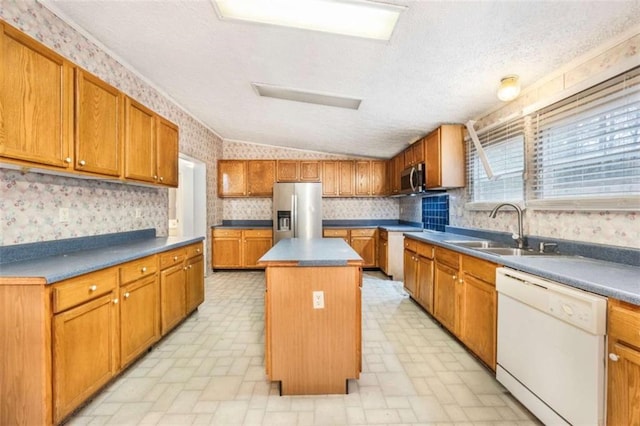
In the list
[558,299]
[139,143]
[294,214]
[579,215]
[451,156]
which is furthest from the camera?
[294,214]

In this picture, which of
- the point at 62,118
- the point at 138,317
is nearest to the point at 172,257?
the point at 138,317

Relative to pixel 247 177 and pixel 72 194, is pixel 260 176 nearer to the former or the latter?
pixel 247 177

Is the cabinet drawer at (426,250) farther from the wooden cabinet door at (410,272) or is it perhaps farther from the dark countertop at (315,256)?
the dark countertop at (315,256)

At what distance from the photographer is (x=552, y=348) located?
139cm

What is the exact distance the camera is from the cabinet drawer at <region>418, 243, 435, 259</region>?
9.41 feet

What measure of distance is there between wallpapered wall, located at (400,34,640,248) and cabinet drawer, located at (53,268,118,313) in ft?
10.0

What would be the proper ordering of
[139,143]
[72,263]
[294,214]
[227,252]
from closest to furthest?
[72,263] < [139,143] < [294,214] < [227,252]

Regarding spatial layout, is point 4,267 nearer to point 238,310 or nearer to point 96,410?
point 96,410

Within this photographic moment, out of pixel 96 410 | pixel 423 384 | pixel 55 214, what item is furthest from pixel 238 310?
pixel 423 384

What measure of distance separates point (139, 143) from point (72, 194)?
2.08ft

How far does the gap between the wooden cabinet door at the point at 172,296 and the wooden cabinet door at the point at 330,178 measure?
3.20 m

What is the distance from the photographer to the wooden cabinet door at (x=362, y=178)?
5418 mm

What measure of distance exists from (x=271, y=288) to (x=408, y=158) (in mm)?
3251

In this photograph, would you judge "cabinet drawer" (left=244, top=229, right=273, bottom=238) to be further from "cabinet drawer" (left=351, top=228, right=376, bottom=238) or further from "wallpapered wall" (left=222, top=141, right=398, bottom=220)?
"cabinet drawer" (left=351, top=228, right=376, bottom=238)
